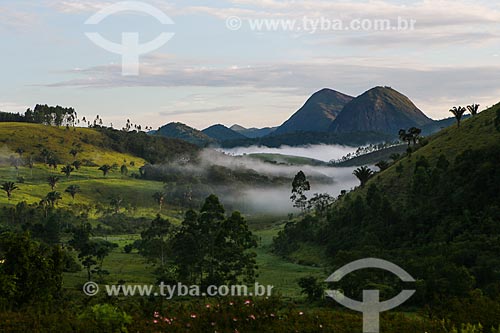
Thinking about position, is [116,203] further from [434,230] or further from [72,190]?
[434,230]

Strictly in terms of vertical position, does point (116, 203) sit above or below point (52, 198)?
below

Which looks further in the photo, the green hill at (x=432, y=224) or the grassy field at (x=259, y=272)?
the grassy field at (x=259, y=272)

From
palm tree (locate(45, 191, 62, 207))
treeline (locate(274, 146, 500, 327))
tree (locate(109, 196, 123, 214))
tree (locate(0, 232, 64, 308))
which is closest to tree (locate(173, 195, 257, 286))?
treeline (locate(274, 146, 500, 327))

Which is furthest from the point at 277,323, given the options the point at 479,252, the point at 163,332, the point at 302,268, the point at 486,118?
the point at 486,118

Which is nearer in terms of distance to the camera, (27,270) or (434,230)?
(27,270)

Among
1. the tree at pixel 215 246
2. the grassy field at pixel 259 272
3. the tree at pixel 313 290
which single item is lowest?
the grassy field at pixel 259 272

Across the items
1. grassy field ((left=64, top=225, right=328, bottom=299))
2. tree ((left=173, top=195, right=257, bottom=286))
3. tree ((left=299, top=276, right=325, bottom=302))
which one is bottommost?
grassy field ((left=64, top=225, right=328, bottom=299))

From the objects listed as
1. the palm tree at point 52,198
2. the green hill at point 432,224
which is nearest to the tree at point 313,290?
the green hill at point 432,224

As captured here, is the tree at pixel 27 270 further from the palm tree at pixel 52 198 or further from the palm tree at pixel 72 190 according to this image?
the palm tree at pixel 72 190

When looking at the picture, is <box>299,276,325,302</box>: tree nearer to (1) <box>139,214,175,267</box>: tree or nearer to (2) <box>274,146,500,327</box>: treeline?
(2) <box>274,146,500,327</box>: treeline

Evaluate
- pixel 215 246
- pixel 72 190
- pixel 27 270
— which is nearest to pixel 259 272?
pixel 215 246

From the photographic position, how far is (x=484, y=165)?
77562 millimetres

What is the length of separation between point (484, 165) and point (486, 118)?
2533 cm

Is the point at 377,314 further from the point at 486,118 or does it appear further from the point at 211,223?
the point at 486,118
